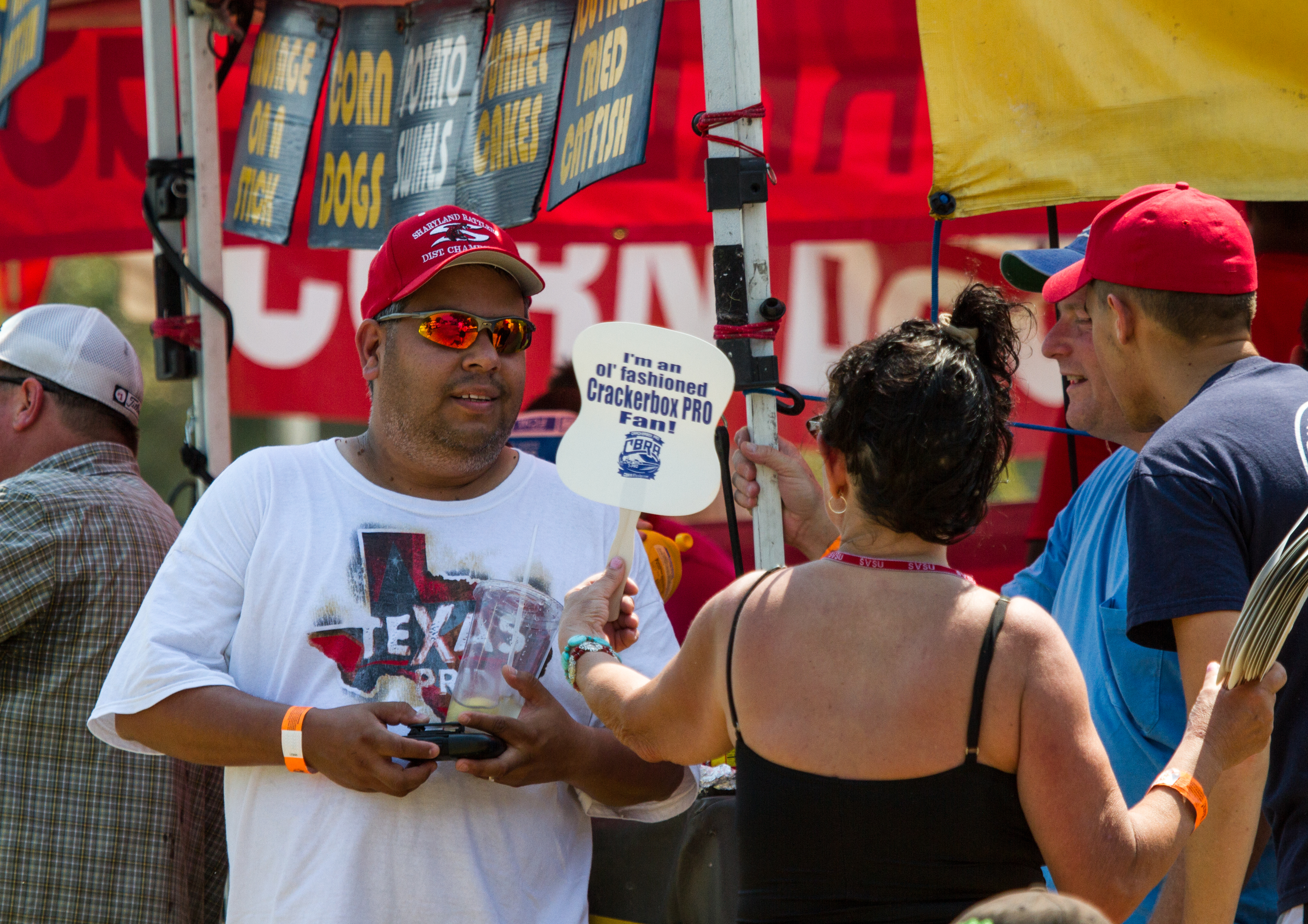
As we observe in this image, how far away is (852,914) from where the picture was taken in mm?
1399

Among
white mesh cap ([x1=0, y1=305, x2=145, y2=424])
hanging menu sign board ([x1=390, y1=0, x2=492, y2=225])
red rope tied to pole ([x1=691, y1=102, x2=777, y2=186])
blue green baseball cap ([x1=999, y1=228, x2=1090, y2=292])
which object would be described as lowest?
white mesh cap ([x1=0, y1=305, x2=145, y2=424])

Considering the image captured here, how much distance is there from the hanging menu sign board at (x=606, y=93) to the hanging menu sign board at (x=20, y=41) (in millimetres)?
1533

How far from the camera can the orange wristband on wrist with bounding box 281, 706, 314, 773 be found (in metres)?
1.85

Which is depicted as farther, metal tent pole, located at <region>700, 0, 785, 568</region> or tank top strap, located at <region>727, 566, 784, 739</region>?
metal tent pole, located at <region>700, 0, 785, 568</region>

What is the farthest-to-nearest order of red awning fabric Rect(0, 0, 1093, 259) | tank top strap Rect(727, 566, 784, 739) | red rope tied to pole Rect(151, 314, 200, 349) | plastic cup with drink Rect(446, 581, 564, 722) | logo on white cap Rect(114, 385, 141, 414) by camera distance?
red awning fabric Rect(0, 0, 1093, 259), red rope tied to pole Rect(151, 314, 200, 349), logo on white cap Rect(114, 385, 141, 414), plastic cup with drink Rect(446, 581, 564, 722), tank top strap Rect(727, 566, 784, 739)

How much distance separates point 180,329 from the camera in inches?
125

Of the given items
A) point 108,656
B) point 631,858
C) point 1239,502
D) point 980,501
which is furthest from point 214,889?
point 1239,502

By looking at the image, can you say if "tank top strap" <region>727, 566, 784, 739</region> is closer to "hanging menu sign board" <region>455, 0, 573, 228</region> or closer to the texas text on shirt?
the texas text on shirt

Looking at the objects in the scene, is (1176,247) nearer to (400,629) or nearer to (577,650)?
(577,650)

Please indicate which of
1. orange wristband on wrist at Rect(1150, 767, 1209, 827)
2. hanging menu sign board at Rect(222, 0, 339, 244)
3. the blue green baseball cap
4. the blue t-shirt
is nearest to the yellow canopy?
the blue green baseball cap

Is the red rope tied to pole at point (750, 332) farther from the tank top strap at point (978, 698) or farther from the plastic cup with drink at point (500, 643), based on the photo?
the tank top strap at point (978, 698)

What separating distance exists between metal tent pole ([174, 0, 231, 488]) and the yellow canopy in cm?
184

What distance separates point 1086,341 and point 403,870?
4.73ft

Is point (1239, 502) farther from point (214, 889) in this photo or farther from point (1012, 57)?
point (214, 889)
